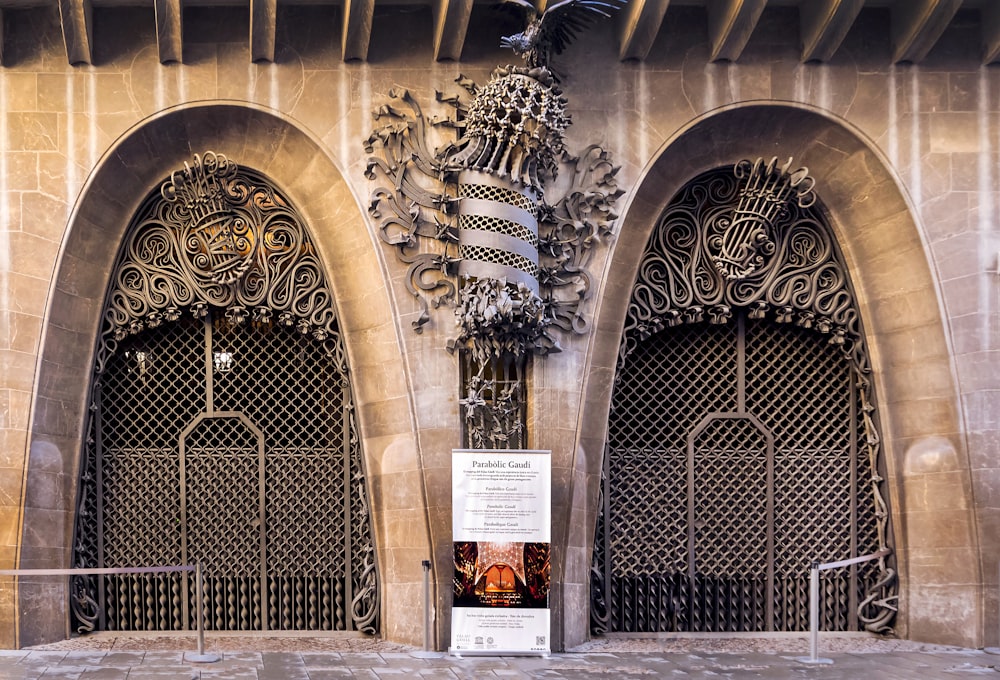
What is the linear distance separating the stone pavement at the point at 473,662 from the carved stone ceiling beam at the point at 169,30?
6.26 m

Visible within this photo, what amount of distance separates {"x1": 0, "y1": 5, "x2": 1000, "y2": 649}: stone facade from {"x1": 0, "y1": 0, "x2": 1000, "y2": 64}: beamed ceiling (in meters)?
0.17

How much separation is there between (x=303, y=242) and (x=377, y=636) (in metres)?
4.48

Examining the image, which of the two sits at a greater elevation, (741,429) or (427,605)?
(741,429)

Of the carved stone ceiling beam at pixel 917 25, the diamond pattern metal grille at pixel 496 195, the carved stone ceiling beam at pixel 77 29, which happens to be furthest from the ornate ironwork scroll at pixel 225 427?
the carved stone ceiling beam at pixel 917 25

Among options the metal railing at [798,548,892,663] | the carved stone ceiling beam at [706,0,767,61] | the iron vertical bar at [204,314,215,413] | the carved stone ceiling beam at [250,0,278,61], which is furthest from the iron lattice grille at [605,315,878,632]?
the carved stone ceiling beam at [250,0,278,61]

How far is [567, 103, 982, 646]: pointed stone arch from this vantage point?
13930mm

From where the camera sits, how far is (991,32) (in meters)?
14.0

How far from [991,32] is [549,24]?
197 inches

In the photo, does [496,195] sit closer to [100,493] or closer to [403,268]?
[403,268]

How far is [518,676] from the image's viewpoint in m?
11.7

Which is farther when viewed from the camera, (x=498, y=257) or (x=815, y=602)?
(x=498, y=257)

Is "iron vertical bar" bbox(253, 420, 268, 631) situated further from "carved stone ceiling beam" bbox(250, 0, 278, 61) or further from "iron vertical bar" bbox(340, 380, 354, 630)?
"carved stone ceiling beam" bbox(250, 0, 278, 61)

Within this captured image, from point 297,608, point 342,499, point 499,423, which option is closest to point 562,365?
point 499,423

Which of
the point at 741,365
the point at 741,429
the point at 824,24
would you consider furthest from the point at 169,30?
the point at 741,429
